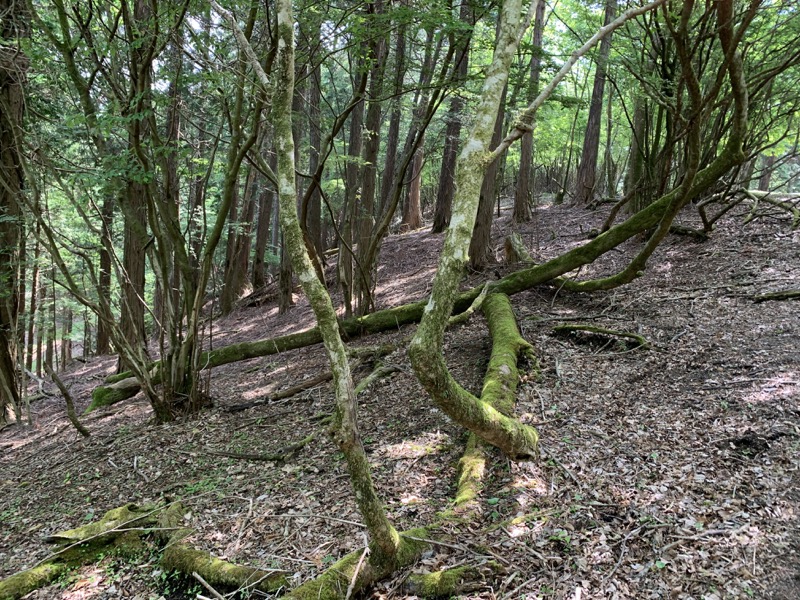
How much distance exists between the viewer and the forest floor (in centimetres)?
278

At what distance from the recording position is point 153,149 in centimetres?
514

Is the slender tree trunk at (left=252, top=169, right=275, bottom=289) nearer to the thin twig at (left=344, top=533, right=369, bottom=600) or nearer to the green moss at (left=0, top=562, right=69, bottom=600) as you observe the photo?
the green moss at (left=0, top=562, right=69, bottom=600)

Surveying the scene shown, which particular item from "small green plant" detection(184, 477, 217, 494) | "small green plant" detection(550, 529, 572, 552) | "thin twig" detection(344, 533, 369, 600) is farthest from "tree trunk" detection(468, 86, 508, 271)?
"thin twig" detection(344, 533, 369, 600)

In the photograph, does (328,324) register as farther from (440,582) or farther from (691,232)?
(691,232)

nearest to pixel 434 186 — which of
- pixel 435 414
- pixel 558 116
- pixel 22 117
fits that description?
pixel 558 116

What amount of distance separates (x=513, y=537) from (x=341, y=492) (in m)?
1.46

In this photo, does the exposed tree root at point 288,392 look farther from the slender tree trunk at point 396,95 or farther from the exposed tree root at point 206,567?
the slender tree trunk at point 396,95

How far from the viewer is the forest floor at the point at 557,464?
2779 millimetres

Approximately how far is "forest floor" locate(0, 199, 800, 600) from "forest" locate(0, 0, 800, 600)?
0.02 metres

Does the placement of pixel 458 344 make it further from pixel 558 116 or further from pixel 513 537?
pixel 558 116

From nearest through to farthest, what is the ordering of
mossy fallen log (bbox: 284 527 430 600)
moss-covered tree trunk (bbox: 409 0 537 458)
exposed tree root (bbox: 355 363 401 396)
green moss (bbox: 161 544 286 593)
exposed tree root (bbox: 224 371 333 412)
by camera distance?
mossy fallen log (bbox: 284 527 430 600) < moss-covered tree trunk (bbox: 409 0 537 458) < green moss (bbox: 161 544 286 593) < exposed tree root (bbox: 355 363 401 396) < exposed tree root (bbox: 224 371 333 412)

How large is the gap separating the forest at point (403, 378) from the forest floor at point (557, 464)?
0.08ft

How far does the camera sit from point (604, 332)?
5.83 meters

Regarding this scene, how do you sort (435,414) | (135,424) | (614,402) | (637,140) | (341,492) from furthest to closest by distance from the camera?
(637,140) < (135,424) < (435,414) < (614,402) < (341,492)
